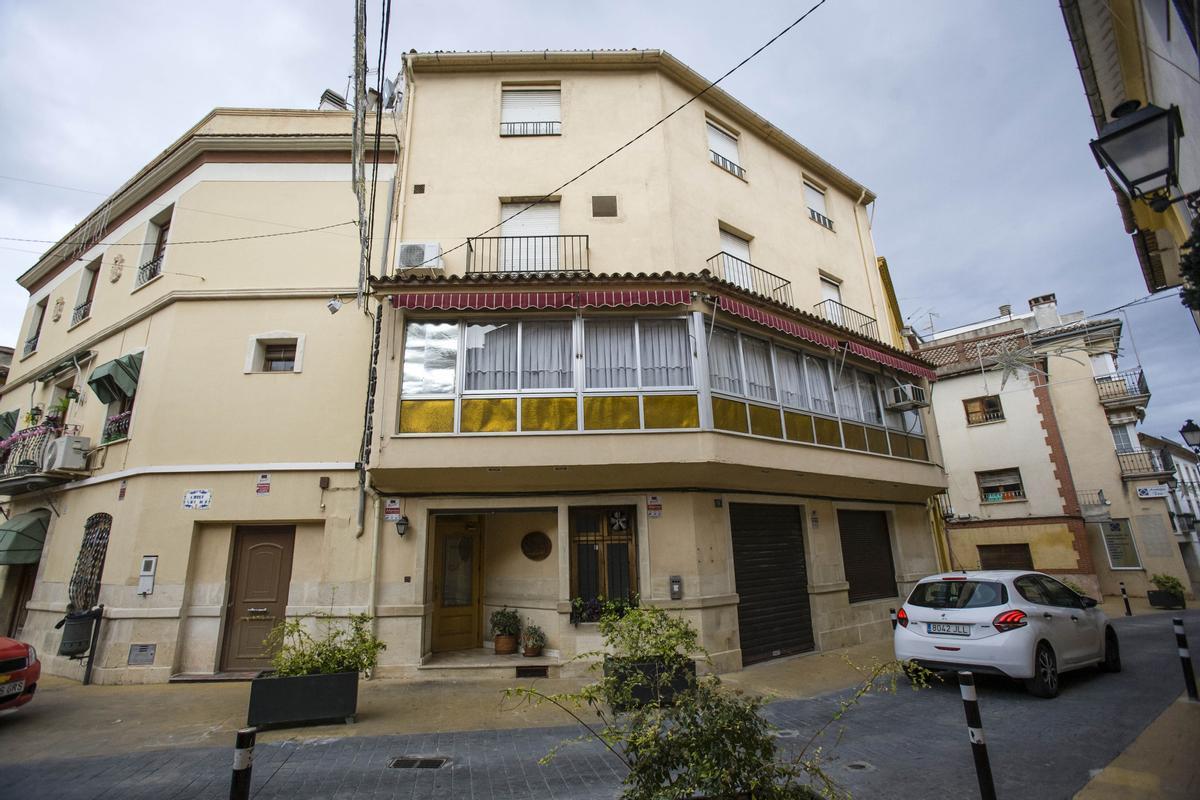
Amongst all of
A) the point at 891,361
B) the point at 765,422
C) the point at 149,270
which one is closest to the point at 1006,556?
the point at 891,361

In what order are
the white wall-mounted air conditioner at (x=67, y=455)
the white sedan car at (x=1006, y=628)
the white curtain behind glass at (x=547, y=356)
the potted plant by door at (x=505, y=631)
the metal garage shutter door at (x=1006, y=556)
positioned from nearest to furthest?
the white sedan car at (x=1006, y=628), the white curtain behind glass at (x=547, y=356), the potted plant by door at (x=505, y=631), the white wall-mounted air conditioner at (x=67, y=455), the metal garage shutter door at (x=1006, y=556)

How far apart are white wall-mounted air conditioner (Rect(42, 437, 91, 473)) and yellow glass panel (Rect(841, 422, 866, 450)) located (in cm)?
1603

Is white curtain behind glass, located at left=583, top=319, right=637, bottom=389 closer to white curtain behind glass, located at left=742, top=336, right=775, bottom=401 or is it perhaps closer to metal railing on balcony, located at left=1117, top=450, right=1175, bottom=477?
white curtain behind glass, located at left=742, top=336, right=775, bottom=401

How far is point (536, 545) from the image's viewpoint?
1023cm

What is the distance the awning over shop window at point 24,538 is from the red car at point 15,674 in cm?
640

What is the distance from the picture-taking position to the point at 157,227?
42.2 ft

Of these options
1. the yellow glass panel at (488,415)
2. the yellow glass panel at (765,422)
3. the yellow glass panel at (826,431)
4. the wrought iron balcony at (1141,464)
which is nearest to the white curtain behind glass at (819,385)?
the yellow glass panel at (826,431)

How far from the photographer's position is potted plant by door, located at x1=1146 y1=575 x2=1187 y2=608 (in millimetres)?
17062

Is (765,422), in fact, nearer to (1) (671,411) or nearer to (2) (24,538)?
(1) (671,411)

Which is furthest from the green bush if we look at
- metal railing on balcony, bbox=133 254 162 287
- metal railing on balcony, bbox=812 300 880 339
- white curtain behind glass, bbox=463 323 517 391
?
metal railing on balcony, bbox=812 300 880 339

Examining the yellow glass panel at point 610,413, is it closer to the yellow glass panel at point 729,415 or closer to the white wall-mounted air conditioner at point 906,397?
the yellow glass panel at point 729,415

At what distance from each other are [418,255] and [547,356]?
322cm

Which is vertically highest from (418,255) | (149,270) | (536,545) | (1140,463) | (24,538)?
(149,270)

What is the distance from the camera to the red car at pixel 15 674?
669cm
